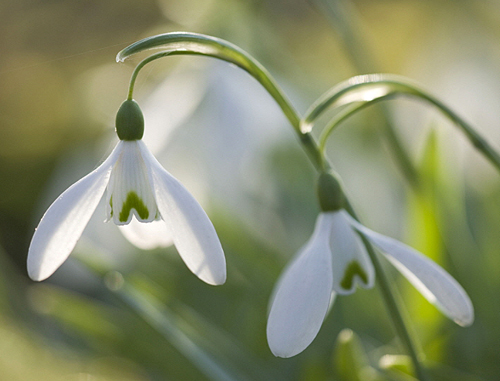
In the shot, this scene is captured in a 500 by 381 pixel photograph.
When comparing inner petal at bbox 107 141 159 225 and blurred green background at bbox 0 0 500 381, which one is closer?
inner petal at bbox 107 141 159 225

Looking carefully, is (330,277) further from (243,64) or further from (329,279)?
(243,64)

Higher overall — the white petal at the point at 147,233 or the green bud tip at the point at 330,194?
the white petal at the point at 147,233

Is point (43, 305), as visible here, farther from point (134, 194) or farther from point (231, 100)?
point (134, 194)

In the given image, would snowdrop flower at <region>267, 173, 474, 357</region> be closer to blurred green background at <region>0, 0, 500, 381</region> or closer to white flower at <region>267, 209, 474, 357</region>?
white flower at <region>267, 209, 474, 357</region>

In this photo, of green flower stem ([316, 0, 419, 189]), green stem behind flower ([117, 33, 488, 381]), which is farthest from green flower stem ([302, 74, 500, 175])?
green flower stem ([316, 0, 419, 189])

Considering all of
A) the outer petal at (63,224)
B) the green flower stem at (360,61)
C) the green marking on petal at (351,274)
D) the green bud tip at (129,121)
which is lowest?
the green marking on petal at (351,274)

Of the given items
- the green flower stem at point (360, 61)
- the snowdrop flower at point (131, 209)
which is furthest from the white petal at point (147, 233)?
the green flower stem at point (360, 61)

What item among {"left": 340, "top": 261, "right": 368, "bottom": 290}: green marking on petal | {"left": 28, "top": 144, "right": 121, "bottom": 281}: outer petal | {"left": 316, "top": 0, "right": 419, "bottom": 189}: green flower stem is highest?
{"left": 316, "top": 0, "right": 419, "bottom": 189}: green flower stem

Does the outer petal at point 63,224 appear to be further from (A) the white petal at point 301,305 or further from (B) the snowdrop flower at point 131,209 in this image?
(A) the white petal at point 301,305
